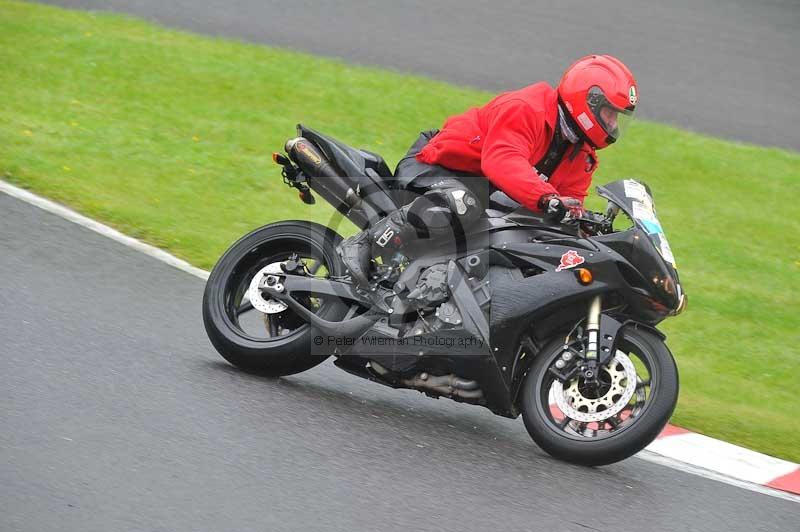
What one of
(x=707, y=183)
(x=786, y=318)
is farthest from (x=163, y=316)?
(x=707, y=183)

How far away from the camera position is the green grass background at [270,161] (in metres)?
7.58

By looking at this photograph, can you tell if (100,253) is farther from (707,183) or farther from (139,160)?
(707,183)

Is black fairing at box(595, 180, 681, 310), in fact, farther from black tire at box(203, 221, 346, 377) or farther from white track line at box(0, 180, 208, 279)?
white track line at box(0, 180, 208, 279)

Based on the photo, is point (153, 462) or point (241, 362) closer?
point (153, 462)

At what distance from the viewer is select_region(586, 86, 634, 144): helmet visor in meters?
5.30

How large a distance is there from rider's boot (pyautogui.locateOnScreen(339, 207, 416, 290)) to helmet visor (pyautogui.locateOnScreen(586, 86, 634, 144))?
3.38ft

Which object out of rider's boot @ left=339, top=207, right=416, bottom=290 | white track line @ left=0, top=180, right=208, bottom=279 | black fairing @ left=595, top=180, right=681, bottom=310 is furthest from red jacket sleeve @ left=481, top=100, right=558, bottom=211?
white track line @ left=0, top=180, right=208, bottom=279

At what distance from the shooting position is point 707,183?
10.7 metres

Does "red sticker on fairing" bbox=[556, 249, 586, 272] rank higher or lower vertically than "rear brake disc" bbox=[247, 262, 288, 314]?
higher

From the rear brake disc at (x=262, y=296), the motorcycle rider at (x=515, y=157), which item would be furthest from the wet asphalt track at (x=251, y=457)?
the motorcycle rider at (x=515, y=157)

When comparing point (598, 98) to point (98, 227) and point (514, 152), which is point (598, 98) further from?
point (98, 227)

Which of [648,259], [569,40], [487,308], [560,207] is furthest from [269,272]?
[569,40]

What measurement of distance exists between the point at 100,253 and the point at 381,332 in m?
2.78

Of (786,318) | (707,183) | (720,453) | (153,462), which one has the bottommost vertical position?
(153,462)
